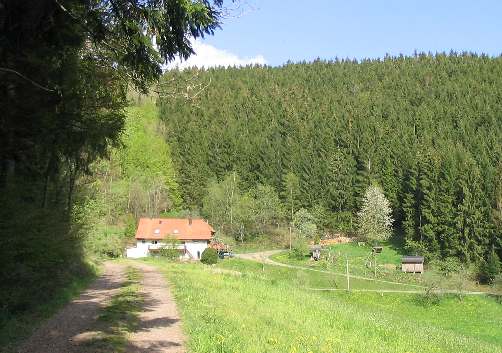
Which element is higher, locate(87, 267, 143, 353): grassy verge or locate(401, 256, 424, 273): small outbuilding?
locate(87, 267, 143, 353): grassy verge

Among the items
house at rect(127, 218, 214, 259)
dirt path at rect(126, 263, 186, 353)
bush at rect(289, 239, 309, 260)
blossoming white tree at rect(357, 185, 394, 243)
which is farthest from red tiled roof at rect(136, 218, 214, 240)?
dirt path at rect(126, 263, 186, 353)

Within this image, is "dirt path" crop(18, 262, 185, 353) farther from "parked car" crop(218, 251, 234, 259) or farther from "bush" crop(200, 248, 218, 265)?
"parked car" crop(218, 251, 234, 259)

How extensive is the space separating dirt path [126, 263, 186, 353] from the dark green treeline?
55.8 metres

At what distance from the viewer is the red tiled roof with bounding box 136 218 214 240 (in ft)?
250

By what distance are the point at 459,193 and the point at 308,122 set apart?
172ft

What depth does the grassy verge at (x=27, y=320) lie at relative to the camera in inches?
341

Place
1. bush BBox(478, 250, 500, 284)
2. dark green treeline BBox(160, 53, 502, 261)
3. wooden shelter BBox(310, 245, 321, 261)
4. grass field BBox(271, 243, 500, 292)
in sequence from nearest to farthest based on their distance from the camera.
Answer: grass field BBox(271, 243, 500, 292) → bush BBox(478, 250, 500, 284) → wooden shelter BBox(310, 245, 321, 261) → dark green treeline BBox(160, 53, 502, 261)

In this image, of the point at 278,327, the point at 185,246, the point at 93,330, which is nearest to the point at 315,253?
the point at 185,246

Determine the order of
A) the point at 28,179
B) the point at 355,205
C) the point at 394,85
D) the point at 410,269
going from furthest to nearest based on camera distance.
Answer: the point at 394,85 < the point at 355,205 < the point at 410,269 < the point at 28,179

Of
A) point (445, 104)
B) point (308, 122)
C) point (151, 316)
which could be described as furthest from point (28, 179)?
point (445, 104)

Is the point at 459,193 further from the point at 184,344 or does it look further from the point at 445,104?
the point at 184,344

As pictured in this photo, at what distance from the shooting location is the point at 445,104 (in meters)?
121

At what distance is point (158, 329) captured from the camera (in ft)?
32.3

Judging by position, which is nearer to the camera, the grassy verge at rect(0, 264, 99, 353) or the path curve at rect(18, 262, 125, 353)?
the path curve at rect(18, 262, 125, 353)
